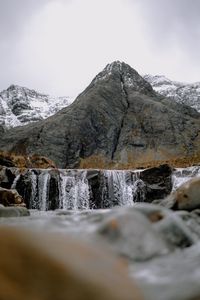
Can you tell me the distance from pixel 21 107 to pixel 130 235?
174 m

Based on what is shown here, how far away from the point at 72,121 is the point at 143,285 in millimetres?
85239

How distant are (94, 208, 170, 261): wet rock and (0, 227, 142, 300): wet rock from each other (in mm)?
1143

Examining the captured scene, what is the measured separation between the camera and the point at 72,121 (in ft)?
297

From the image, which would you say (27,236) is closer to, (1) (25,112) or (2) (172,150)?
(2) (172,150)

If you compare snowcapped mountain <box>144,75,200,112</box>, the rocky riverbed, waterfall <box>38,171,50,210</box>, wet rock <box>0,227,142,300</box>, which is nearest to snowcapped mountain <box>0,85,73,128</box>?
snowcapped mountain <box>144,75,200,112</box>

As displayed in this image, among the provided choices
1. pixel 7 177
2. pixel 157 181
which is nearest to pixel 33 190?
pixel 7 177

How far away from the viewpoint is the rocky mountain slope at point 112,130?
85.9 metres

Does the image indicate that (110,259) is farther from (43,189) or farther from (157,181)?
(157,181)

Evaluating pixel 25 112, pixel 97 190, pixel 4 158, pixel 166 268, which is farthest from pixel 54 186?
pixel 25 112

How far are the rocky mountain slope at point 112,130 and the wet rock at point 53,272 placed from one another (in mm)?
76696

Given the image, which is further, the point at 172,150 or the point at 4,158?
the point at 172,150

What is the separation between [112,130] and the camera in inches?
3674

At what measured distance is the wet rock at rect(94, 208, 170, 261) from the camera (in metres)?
6.55

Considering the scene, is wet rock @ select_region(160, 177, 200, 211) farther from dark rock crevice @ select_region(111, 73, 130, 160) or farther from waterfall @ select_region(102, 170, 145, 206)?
dark rock crevice @ select_region(111, 73, 130, 160)
